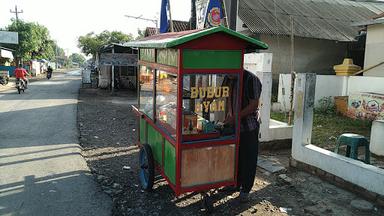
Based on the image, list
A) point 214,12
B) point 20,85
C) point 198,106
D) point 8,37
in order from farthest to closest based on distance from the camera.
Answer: point 8,37 → point 20,85 → point 214,12 → point 198,106

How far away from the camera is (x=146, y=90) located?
5.30m

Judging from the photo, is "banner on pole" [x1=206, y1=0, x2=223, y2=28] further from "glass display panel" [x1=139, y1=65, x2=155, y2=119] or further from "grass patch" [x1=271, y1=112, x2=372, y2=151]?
"grass patch" [x1=271, y1=112, x2=372, y2=151]

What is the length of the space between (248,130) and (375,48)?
9.53 metres

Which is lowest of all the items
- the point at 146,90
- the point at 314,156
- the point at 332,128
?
the point at 332,128

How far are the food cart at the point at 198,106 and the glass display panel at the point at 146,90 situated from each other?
33 centimetres

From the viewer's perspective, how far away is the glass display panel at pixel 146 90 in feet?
16.1

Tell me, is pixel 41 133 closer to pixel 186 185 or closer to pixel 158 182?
pixel 158 182

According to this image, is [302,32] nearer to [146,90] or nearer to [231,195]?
[146,90]

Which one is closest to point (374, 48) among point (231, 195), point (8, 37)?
point (231, 195)

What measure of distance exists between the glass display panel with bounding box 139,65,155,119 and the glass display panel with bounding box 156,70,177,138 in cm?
25

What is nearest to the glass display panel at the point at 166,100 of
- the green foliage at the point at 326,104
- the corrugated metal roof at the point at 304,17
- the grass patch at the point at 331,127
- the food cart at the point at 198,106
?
the food cart at the point at 198,106

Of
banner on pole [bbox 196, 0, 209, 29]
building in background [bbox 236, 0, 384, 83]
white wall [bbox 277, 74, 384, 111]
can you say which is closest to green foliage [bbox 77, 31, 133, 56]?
building in background [bbox 236, 0, 384, 83]

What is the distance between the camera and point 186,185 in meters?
3.88

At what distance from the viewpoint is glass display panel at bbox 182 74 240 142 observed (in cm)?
388
